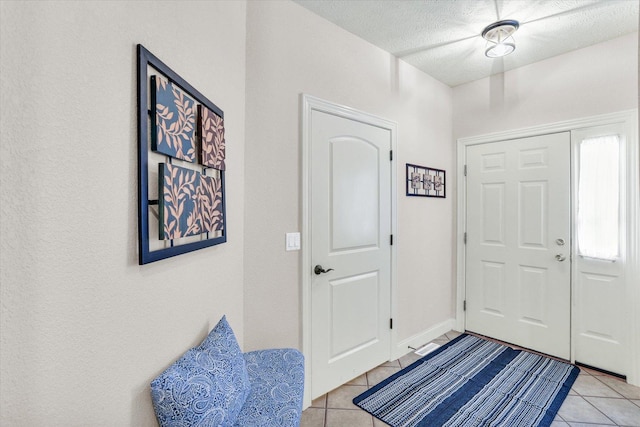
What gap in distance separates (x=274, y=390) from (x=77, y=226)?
1.05m

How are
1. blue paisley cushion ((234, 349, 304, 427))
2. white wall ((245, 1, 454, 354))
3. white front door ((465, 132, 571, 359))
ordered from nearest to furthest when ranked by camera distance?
blue paisley cushion ((234, 349, 304, 427)) < white wall ((245, 1, 454, 354)) < white front door ((465, 132, 571, 359))

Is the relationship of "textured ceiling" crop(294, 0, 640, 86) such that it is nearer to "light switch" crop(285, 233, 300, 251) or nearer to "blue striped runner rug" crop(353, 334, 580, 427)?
"light switch" crop(285, 233, 300, 251)

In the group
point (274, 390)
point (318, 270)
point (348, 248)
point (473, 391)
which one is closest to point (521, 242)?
point (473, 391)

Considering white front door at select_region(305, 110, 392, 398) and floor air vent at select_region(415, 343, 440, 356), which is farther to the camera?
floor air vent at select_region(415, 343, 440, 356)

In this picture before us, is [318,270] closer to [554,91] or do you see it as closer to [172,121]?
[172,121]

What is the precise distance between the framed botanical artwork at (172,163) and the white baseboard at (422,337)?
2130mm

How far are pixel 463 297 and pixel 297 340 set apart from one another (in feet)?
7.15

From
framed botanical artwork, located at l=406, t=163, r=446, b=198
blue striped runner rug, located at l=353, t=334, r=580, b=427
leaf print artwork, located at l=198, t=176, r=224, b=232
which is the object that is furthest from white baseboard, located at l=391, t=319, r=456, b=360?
leaf print artwork, located at l=198, t=176, r=224, b=232

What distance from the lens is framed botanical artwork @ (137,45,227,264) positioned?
3.13ft

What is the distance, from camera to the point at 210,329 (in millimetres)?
1431

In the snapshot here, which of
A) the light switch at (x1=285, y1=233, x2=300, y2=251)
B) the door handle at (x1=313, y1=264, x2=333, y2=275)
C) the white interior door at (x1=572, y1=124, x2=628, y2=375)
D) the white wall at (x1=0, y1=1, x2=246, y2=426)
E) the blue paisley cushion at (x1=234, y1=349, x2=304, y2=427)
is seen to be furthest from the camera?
the white interior door at (x1=572, y1=124, x2=628, y2=375)

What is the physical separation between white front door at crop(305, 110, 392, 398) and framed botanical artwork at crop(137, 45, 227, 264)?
0.89 m

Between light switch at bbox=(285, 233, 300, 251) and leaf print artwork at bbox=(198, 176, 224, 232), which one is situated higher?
leaf print artwork at bbox=(198, 176, 224, 232)

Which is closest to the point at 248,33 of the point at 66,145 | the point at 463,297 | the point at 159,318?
the point at 66,145
